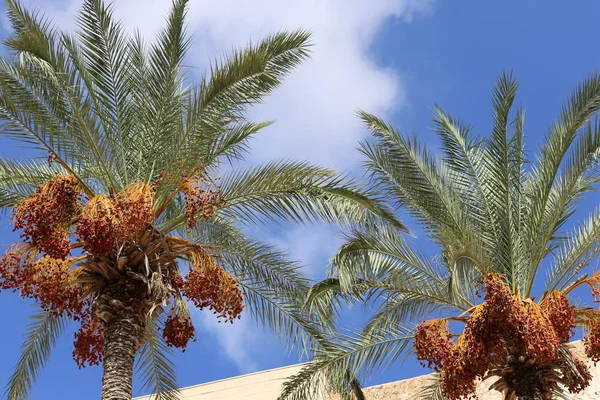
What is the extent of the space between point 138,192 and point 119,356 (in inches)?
78.9

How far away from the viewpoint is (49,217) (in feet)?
35.5

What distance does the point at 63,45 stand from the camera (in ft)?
41.5

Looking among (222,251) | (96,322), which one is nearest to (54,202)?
(96,322)

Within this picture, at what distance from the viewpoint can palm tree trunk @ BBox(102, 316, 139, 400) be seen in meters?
11.1

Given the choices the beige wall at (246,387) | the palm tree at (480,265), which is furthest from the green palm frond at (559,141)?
the beige wall at (246,387)

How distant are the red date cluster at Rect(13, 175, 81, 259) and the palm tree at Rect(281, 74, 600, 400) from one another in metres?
3.43

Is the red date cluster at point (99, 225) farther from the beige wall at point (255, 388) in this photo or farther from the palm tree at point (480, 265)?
the beige wall at point (255, 388)

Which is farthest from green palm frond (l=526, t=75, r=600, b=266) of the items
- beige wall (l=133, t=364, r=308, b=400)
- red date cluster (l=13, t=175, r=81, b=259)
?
beige wall (l=133, t=364, r=308, b=400)

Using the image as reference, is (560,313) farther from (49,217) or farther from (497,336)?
(49,217)

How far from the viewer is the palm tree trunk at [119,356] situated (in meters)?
11.1

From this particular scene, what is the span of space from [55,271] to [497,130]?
21.7 feet

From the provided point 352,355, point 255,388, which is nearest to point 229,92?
point 352,355

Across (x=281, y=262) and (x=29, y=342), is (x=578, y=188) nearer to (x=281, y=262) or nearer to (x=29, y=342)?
(x=281, y=262)

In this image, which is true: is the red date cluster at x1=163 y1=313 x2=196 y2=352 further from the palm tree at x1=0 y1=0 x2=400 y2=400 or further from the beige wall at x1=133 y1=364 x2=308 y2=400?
the beige wall at x1=133 y1=364 x2=308 y2=400
